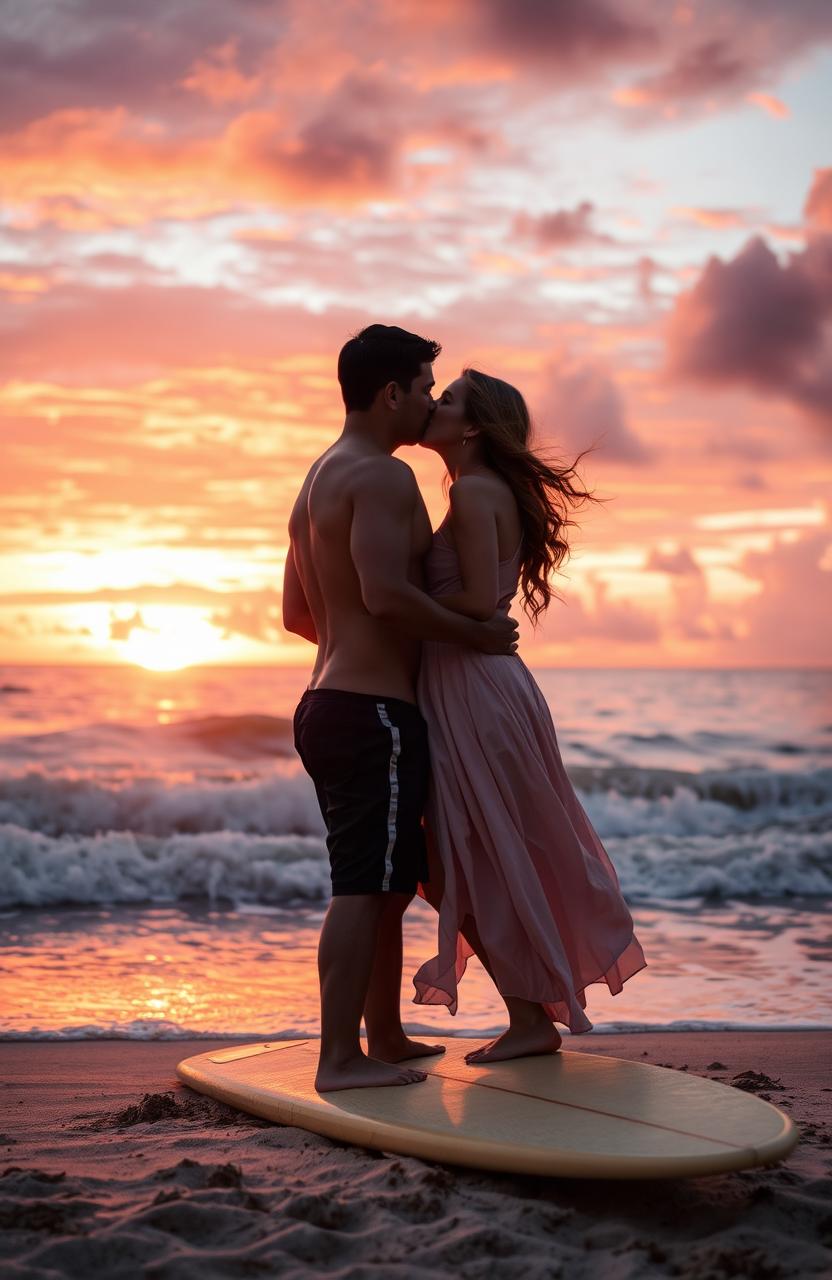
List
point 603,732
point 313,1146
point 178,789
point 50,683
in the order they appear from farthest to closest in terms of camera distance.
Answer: point 50,683 < point 603,732 < point 178,789 < point 313,1146

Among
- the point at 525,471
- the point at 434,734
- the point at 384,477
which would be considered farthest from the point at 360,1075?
the point at 525,471

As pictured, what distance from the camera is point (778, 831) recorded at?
12.7 m

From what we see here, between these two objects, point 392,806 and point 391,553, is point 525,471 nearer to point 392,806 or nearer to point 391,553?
point 391,553

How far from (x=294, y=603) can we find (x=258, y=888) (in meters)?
6.21

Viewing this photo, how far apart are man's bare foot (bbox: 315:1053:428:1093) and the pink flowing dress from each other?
0.83 ft

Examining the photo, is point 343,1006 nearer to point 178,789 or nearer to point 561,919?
point 561,919

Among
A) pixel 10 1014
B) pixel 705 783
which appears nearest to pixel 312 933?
pixel 10 1014

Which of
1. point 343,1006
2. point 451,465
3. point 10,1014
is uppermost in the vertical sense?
point 451,465

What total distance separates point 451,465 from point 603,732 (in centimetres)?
2293

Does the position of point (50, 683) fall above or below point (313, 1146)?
above

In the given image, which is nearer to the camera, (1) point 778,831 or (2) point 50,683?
(1) point 778,831

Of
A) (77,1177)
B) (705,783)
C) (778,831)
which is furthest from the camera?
(705,783)

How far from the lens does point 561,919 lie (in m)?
4.24

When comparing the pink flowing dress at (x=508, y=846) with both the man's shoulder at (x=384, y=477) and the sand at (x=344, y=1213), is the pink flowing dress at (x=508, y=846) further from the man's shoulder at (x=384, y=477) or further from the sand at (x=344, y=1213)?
the sand at (x=344, y=1213)
